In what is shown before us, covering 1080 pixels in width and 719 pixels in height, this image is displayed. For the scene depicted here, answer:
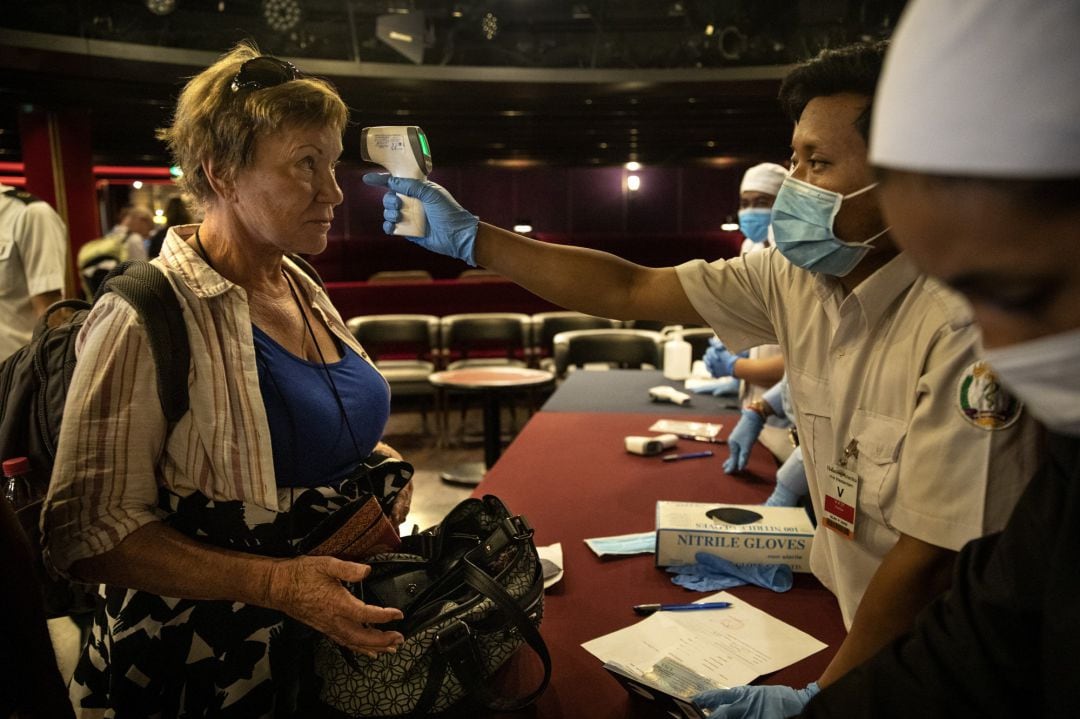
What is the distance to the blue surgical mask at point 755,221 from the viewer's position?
315 centimetres

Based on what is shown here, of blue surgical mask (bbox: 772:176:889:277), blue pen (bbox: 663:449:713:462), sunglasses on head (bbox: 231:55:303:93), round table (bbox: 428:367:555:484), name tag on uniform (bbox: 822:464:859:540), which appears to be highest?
sunglasses on head (bbox: 231:55:303:93)

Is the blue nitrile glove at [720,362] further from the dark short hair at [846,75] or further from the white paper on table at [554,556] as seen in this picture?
the dark short hair at [846,75]

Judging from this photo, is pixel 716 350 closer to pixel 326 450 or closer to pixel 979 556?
pixel 326 450

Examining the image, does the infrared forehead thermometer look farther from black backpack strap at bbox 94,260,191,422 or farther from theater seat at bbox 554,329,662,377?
theater seat at bbox 554,329,662,377

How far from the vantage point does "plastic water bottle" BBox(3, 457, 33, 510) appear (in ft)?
3.85

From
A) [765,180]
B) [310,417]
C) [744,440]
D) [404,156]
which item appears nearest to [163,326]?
[310,417]

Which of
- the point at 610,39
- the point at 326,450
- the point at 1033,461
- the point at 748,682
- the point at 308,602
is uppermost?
the point at 610,39

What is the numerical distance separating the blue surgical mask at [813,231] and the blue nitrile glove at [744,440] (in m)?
1.07

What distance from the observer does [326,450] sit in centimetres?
133

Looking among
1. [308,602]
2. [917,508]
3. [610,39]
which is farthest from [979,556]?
[610,39]

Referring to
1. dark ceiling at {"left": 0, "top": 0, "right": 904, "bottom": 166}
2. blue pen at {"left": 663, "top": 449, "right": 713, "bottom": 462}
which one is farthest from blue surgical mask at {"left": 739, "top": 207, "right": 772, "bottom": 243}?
dark ceiling at {"left": 0, "top": 0, "right": 904, "bottom": 166}

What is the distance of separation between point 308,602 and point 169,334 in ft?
1.56

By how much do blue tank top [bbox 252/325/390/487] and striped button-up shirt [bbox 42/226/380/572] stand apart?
6cm

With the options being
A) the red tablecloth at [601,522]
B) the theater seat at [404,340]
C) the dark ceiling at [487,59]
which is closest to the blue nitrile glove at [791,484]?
the red tablecloth at [601,522]
